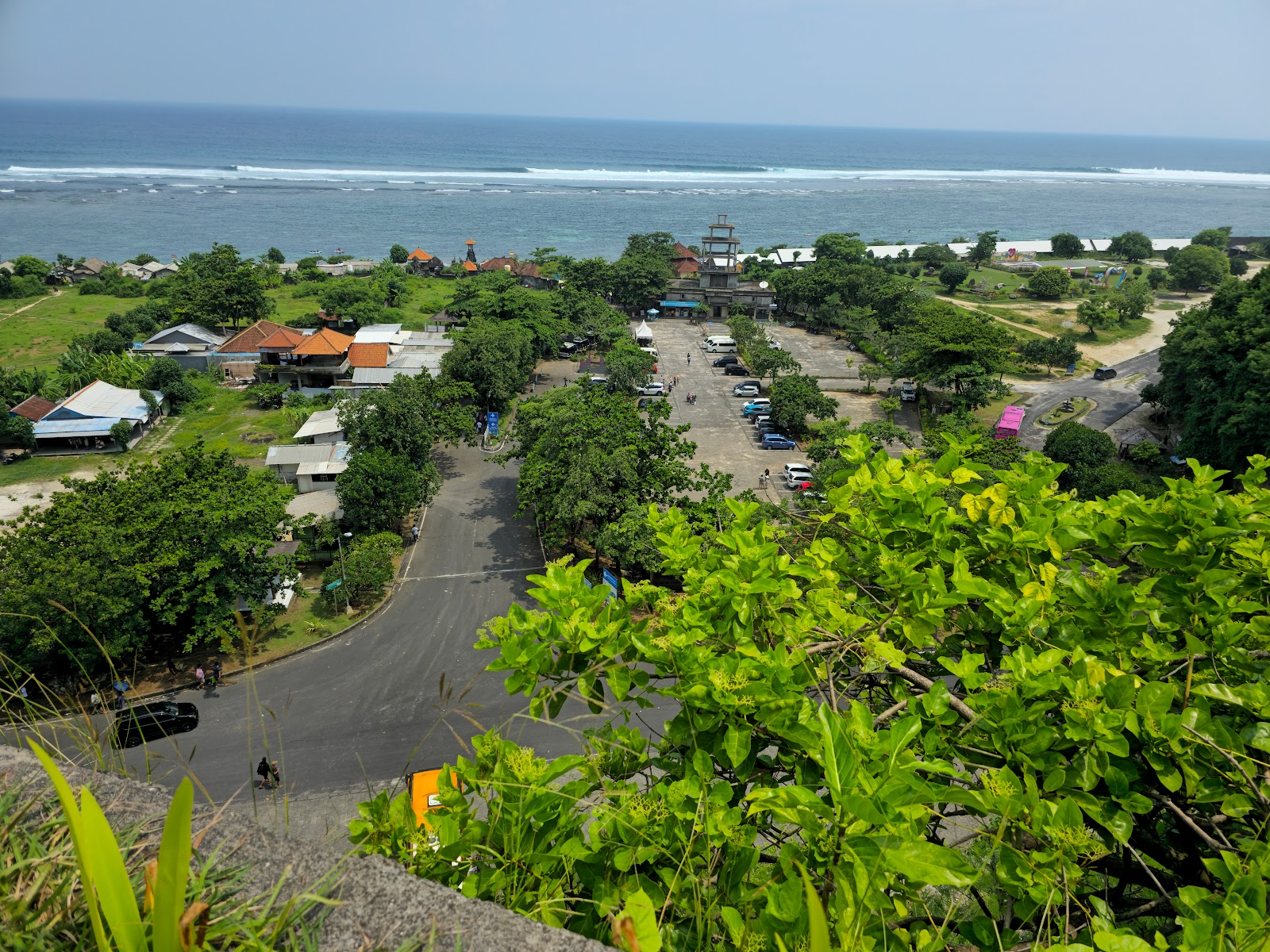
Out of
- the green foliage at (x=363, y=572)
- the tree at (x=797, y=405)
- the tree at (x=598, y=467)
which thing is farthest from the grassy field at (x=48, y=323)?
the tree at (x=797, y=405)

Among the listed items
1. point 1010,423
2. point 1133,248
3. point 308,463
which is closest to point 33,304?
point 308,463

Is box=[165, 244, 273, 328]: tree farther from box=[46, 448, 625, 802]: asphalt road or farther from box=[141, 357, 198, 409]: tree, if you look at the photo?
box=[46, 448, 625, 802]: asphalt road

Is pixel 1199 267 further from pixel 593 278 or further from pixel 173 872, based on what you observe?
pixel 173 872

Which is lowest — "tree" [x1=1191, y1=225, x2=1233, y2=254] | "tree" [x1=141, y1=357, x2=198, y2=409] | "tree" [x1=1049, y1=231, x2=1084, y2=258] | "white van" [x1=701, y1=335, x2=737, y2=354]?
"tree" [x1=141, y1=357, x2=198, y2=409]

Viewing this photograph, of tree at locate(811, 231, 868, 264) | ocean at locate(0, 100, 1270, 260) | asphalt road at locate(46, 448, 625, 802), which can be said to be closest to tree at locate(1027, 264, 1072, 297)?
tree at locate(811, 231, 868, 264)

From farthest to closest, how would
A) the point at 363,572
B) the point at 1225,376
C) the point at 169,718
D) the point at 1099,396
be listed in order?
the point at 1099,396 → the point at 1225,376 → the point at 363,572 → the point at 169,718

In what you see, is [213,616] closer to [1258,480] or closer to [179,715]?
[179,715]

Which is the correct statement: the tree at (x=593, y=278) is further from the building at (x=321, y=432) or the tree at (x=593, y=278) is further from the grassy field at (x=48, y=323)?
the grassy field at (x=48, y=323)
